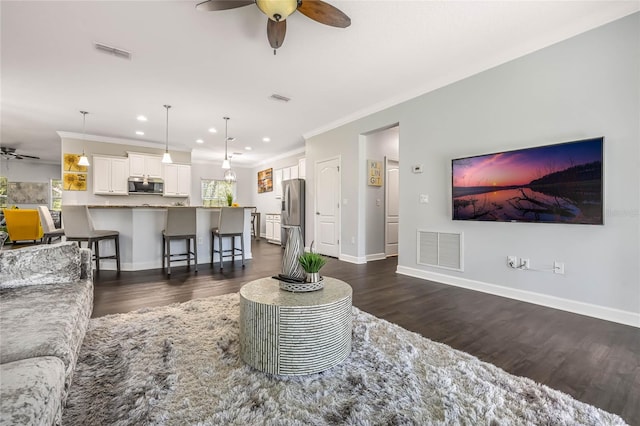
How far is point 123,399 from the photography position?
1.37 m

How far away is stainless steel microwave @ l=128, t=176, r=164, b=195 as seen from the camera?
22.5 feet

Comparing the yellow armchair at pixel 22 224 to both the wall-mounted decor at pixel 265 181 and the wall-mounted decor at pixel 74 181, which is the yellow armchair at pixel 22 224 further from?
the wall-mounted decor at pixel 265 181

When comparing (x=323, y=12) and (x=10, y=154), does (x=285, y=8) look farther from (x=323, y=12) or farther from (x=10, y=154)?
(x=10, y=154)

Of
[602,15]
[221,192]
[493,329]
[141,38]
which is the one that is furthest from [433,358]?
[221,192]

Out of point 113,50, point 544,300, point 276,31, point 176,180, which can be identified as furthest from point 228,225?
point 544,300

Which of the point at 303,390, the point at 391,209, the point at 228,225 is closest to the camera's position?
the point at 303,390

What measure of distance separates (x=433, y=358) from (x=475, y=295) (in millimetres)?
1723

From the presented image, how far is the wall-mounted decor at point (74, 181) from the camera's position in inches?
248

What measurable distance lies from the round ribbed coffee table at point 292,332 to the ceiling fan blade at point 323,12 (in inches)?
83.8

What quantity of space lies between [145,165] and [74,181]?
4.80 ft

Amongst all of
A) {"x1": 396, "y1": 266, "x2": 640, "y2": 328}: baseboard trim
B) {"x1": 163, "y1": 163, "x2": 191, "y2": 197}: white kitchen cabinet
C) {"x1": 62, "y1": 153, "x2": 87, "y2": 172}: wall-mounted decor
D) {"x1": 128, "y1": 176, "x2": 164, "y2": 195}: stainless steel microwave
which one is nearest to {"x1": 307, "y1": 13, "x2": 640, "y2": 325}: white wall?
{"x1": 396, "y1": 266, "x2": 640, "y2": 328}: baseboard trim

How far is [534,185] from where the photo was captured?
9.35 feet

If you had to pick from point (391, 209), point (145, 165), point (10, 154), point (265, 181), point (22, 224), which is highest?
point (10, 154)

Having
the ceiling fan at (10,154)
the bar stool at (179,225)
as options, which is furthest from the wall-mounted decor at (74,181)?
the bar stool at (179,225)
